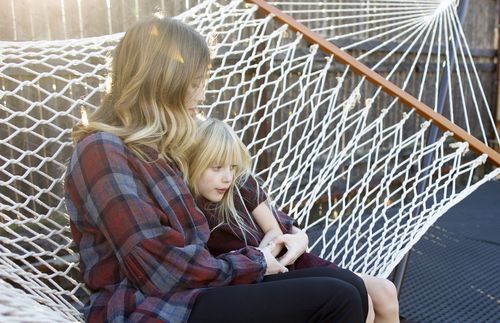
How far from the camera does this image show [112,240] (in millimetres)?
765

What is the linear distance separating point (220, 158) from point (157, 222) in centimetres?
21

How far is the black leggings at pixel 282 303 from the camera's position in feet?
2.53

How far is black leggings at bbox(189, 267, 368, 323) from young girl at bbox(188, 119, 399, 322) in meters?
0.12

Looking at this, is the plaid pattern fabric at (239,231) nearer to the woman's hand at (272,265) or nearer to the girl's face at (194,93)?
the woman's hand at (272,265)

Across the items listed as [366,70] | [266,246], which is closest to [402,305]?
[366,70]

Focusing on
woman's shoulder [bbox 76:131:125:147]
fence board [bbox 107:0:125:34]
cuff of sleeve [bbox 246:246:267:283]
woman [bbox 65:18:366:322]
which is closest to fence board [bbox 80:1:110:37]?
fence board [bbox 107:0:125:34]

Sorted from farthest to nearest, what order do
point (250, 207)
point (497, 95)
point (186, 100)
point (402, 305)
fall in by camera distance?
1. point (497, 95)
2. point (402, 305)
3. point (250, 207)
4. point (186, 100)

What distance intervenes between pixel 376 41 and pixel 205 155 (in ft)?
8.29

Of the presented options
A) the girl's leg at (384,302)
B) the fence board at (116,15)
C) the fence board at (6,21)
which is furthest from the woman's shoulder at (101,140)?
the fence board at (116,15)

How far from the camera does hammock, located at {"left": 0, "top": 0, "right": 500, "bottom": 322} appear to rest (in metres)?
1.20

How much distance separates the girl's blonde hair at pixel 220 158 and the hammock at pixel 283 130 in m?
0.28

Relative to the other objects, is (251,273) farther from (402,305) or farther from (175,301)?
(402,305)

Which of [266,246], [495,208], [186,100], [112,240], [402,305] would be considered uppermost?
[186,100]

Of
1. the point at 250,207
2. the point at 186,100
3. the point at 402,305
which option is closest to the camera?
the point at 186,100
